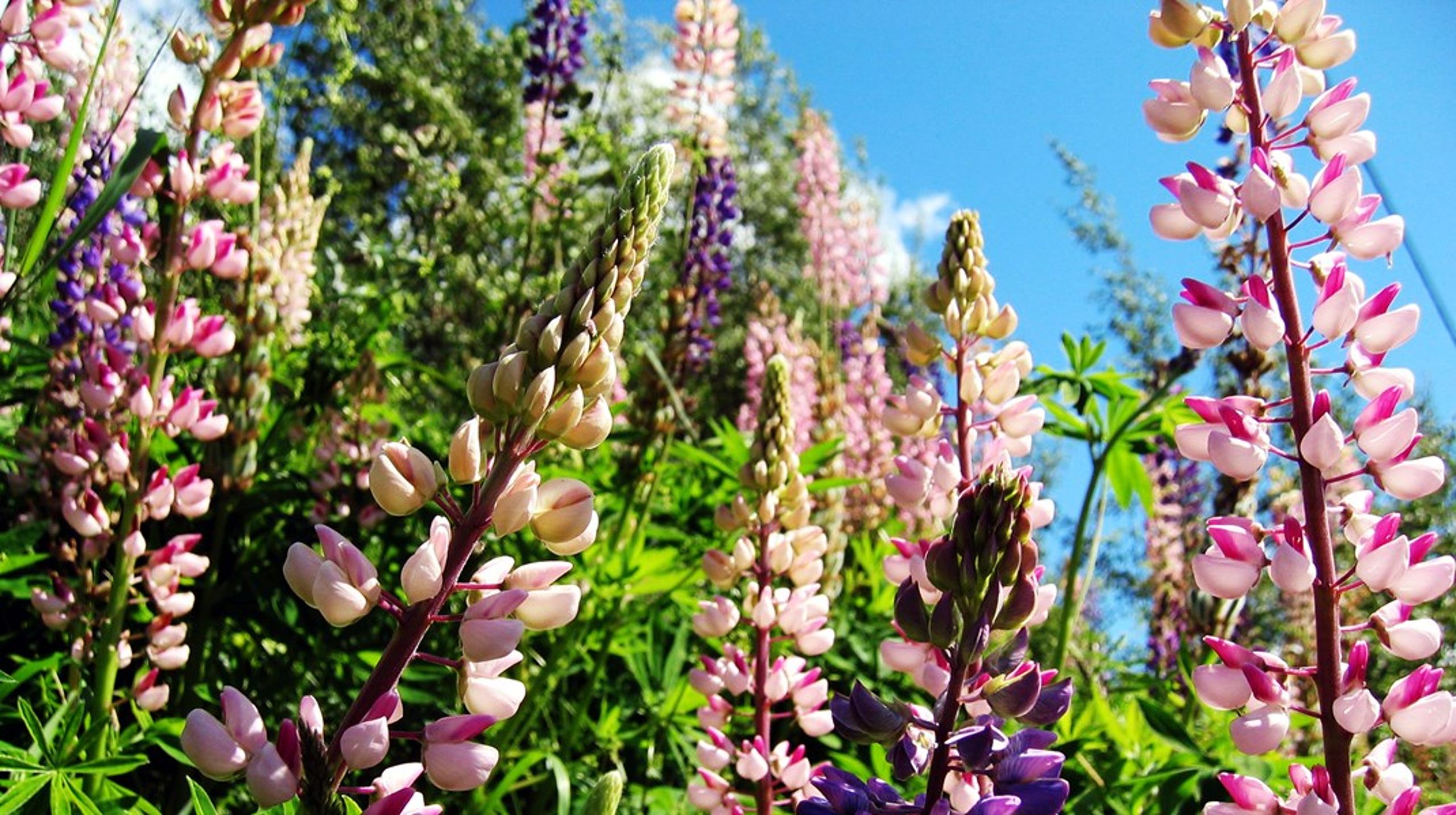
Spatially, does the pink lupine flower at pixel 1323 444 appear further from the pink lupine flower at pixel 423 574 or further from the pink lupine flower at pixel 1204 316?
the pink lupine flower at pixel 423 574

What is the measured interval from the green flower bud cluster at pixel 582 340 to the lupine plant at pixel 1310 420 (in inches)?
22.6

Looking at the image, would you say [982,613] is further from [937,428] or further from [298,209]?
[298,209]

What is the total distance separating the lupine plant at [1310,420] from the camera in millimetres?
932

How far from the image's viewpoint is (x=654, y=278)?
1117cm

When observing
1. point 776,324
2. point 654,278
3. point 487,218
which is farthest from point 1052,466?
point 487,218

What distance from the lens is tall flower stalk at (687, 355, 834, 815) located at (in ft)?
4.58

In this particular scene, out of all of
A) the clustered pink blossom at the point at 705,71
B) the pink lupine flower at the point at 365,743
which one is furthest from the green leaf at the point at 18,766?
the clustered pink blossom at the point at 705,71

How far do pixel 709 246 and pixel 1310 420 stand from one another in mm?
2605

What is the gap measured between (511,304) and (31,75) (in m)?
1.03

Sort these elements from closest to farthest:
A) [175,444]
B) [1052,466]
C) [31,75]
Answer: [31,75]
[175,444]
[1052,466]

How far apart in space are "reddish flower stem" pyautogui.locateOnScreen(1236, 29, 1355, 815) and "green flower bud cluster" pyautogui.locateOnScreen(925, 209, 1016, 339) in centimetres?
43

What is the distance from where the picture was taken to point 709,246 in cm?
346

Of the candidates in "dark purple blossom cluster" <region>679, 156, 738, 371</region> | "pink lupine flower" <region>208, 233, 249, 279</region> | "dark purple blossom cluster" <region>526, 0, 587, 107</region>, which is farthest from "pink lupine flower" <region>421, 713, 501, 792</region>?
"dark purple blossom cluster" <region>526, 0, 587, 107</region>

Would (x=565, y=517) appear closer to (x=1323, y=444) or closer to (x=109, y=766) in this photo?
(x=1323, y=444)
